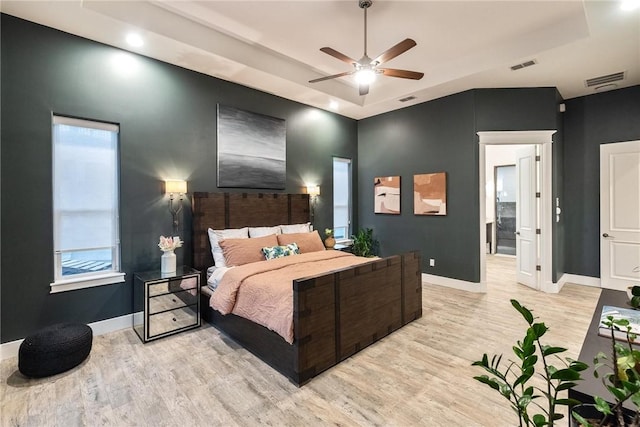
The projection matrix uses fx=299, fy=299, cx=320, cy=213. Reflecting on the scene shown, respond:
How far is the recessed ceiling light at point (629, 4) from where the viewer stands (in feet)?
8.91

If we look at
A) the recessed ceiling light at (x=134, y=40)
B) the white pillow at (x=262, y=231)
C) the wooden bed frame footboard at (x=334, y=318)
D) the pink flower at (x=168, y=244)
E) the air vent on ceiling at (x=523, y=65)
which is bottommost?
the wooden bed frame footboard at (x=334, y=318)

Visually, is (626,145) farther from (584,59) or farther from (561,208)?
(584,59)

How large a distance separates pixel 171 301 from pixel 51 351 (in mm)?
1032

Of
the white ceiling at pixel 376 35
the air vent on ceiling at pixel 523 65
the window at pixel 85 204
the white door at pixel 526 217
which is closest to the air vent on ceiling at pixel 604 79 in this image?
the white ceiling at pixel 376 35

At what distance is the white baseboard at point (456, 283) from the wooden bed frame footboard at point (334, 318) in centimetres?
181

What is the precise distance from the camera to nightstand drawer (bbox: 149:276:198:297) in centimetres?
320

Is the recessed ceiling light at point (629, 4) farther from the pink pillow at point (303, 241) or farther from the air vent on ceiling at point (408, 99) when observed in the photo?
the pink pillow at point (303, 241)

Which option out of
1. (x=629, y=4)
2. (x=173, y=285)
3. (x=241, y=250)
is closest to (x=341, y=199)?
(x=241, y=250)

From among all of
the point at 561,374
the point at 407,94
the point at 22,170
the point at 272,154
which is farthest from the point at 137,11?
the point at 561,374

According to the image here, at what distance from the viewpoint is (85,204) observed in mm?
3340

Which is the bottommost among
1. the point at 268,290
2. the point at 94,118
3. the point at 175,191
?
the point at 268,290

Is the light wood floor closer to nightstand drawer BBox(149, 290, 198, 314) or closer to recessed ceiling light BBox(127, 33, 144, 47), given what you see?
nightstand drawer BBox(149, 290, 198, 314)

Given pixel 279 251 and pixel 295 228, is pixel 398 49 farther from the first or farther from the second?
pixel 295 228

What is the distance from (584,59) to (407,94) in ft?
7.40
